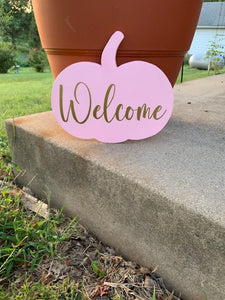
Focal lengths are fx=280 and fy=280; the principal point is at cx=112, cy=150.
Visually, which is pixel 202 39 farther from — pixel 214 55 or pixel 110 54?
pixel 110 54

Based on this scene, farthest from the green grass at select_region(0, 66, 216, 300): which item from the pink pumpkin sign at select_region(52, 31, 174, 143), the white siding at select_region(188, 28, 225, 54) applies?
the white siding at select_region(188, 28, 225, 54)

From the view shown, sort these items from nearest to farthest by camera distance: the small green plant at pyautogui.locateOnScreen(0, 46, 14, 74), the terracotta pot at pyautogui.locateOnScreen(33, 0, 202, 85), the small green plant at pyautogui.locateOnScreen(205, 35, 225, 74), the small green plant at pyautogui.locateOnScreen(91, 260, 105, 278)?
the small green plant at pyautogui.locateOnScreen(91, 260, 105, 278) < the terracotta pot at pyautogui.locateOnScreen(33, 0, 202, 85) < the small green plant at pyautogui.locateOnScreen(205, 35, 225, 74) < the small green plant at pyautogui.locateOnScreen(0, 46, 14, 74)

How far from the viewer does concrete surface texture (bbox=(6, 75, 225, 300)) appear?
720 mm

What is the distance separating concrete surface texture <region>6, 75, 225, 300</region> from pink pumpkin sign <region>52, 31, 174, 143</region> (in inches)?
2.4

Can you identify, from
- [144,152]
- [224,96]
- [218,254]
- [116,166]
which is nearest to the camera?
[218,254]

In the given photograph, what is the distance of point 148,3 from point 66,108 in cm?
47

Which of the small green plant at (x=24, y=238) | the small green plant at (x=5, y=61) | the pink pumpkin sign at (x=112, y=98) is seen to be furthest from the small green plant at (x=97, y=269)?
the small green plant at (x=5, y=61)

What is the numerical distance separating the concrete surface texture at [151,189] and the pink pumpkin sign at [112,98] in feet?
0.20

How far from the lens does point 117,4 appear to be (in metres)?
0.97

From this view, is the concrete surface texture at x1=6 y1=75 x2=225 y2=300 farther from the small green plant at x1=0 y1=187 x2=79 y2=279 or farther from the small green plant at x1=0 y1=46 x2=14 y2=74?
the small green plant at x1=0 y1=46 x2=14 y2=74

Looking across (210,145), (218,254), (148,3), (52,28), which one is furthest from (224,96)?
(218,254)

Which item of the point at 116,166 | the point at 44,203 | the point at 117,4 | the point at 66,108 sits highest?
the point at 117,4

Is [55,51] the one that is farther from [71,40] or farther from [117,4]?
[117,4]

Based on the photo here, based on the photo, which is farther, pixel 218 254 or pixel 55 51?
pixel 55 51
